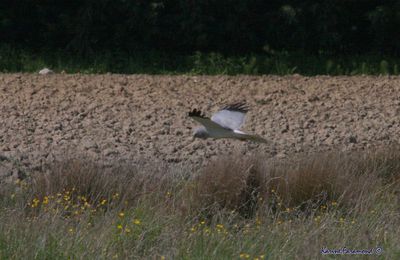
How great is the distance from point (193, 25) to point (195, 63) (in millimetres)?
984

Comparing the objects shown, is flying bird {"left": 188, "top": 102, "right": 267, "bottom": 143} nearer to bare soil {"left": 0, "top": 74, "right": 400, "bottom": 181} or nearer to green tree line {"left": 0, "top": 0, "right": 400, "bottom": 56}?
bare soil {"left": 0, "top": 74, "right": 400, "bottom": 181}

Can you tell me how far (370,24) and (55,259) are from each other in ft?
40.9

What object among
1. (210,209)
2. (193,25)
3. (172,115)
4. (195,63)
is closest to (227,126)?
(210,209)

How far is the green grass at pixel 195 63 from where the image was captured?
16266 mm

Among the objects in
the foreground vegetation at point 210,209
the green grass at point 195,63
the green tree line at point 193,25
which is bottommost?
the foreground vegetation at point 210,209

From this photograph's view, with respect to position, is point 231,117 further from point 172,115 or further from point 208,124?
point 172,115

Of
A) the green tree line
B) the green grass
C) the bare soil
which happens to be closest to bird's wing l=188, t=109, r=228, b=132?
the bare soil

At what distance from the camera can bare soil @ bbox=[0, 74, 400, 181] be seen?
422 inches

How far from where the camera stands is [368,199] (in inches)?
346

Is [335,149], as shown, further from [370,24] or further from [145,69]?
[370,24]

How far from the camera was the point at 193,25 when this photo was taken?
57.1ft

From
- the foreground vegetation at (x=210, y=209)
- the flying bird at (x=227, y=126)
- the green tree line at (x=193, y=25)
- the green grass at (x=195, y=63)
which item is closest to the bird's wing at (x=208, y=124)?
the flying bird at (x=227, y=126)

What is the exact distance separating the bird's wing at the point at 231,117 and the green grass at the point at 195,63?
6.61 m

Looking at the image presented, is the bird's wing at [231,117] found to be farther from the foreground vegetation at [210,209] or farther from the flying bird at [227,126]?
the foreground vegetation at [210,209]
